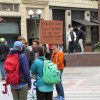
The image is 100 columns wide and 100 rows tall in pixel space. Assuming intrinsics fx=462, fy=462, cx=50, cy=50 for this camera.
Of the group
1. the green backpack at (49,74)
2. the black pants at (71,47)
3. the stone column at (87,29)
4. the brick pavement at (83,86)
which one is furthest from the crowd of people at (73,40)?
the stone column at (87,29)

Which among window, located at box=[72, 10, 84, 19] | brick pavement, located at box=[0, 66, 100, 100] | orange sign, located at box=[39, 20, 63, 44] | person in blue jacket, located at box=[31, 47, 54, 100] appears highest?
window, located at box=[72, 10, 84, 19]

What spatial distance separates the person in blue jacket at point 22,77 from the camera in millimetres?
8328

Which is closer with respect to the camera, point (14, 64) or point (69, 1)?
point (14, 64)

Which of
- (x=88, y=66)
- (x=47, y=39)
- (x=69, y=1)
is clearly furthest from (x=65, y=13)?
(x=47, y=39)

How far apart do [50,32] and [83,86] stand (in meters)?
5.12

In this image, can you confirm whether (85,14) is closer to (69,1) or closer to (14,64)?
(69,1)

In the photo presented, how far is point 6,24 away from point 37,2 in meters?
3.99

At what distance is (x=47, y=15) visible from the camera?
141ft

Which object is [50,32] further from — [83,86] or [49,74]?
[83,86]

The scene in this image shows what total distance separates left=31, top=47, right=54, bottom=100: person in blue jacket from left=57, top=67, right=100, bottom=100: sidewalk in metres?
3.75

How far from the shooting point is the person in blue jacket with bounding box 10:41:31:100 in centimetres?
833

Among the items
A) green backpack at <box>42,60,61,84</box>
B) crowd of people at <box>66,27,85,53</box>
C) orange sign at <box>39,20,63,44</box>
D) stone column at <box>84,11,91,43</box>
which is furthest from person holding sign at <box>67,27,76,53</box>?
stone column at <box>84,11,91,43</box>

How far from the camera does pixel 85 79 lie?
1767cm

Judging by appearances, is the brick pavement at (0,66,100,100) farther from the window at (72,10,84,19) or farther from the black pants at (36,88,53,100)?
the window at (72,10,84,19)
